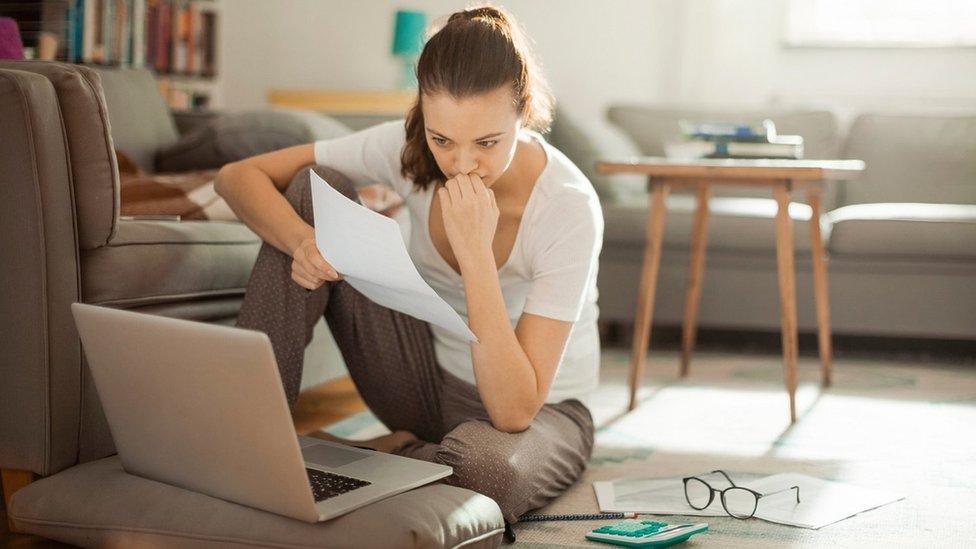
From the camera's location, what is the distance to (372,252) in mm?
1317

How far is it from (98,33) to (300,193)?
204 cm

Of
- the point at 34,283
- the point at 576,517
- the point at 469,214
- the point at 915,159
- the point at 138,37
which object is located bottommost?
the point at 576,517

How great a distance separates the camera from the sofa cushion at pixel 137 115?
254cm

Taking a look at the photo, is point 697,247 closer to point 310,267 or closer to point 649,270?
point 649,270

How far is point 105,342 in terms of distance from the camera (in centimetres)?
131

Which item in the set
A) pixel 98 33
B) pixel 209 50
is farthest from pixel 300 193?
pixel 209 50

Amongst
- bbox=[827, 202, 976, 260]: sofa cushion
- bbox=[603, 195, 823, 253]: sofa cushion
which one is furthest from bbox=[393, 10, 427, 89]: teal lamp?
bbox=[827, 202, 976, 260]: sofa cushion

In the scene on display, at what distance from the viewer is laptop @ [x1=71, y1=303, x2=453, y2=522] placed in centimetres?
117

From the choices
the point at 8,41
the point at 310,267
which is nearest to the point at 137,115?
the point at 8,41

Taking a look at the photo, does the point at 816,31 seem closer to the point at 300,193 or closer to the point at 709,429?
the point at 709,429

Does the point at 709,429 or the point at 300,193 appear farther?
the point at 709,429

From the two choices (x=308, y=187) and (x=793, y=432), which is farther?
(x=793, y=432)

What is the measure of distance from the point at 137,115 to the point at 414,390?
4.06 ft

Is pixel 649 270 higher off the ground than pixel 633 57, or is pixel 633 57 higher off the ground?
pixel 633 57
